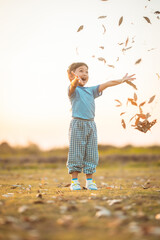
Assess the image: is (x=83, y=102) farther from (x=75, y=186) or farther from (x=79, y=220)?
(x=79, y=220)

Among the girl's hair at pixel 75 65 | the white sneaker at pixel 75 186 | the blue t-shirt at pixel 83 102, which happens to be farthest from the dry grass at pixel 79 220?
the girl's hair at pixel 75 65

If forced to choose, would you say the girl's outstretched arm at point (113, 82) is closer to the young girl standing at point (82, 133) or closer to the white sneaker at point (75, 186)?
the young girl standing at point (82, 133)

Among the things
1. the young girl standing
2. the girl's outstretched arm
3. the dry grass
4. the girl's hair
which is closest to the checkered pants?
the young girl standing

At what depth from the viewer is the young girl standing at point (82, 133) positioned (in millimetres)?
4516

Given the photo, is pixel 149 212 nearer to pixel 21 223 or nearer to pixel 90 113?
pixel 21 223

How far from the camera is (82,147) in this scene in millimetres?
4547

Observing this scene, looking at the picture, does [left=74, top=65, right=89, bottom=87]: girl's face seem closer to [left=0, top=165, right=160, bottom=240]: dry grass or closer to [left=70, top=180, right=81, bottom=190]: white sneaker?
[left=70, top=180, right=81, bottom=190]: white sneaker

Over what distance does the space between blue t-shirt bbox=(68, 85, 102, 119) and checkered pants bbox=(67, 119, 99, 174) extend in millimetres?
125

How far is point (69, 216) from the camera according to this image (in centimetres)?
232

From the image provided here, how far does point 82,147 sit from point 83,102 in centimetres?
78

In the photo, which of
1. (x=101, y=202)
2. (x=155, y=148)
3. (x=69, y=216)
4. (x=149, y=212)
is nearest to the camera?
(x=69, y=216)

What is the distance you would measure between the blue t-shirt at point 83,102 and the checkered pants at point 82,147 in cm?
12

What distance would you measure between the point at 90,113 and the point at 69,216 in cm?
256

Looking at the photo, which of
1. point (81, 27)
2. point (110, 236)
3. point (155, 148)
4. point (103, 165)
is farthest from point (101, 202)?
point (155, 148)
